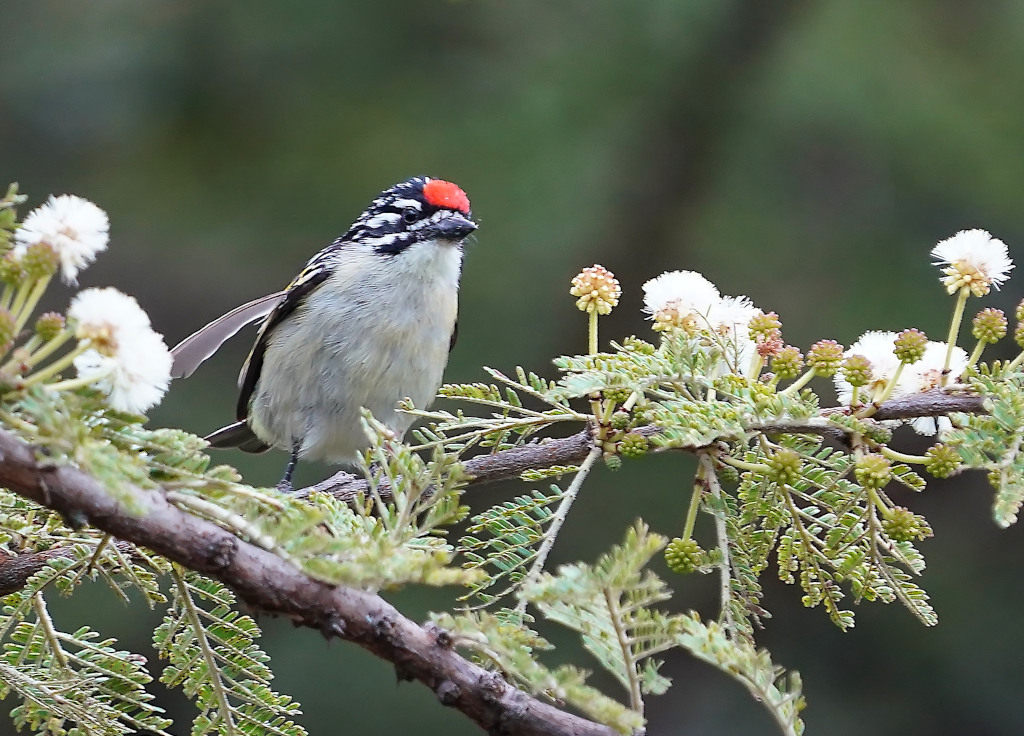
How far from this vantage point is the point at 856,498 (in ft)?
5.24

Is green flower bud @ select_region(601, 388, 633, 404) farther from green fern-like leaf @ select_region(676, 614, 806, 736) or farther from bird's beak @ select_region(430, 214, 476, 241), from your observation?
bird's beak @ select_region(430, 214, 476, 241)

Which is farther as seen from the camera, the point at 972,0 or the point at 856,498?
the point at 972,0

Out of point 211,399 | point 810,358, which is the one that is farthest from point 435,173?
point 810,358

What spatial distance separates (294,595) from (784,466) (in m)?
0.74

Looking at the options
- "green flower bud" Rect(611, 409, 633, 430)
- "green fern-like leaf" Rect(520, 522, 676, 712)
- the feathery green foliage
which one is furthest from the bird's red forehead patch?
"green fern-like leaf" Rect(520, 522, 676, 712)

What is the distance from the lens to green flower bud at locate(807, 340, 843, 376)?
5.50 feet

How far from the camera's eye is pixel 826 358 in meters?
1.68

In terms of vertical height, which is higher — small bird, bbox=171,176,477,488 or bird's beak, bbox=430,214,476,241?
bird's beak, bbox=430,214,476,241

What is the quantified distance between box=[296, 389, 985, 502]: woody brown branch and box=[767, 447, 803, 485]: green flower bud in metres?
0.05

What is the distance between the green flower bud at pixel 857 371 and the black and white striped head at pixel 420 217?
2.18 metres

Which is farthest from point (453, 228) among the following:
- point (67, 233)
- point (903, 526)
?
point (67, 233)

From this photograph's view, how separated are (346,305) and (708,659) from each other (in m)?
2.73

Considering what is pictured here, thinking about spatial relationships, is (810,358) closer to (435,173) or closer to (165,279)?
(435,173)

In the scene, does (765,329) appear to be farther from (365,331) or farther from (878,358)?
(365,331)
